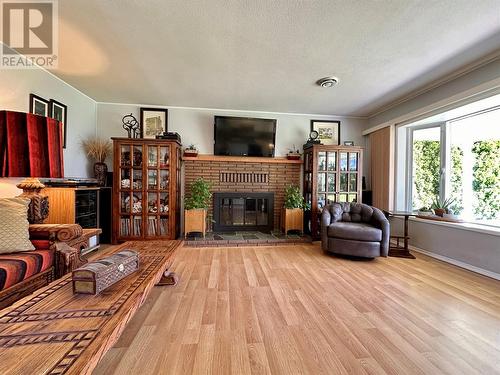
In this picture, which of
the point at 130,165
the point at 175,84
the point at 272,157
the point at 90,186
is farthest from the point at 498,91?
the point at 90,186

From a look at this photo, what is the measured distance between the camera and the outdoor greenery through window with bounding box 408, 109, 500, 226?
114 inches

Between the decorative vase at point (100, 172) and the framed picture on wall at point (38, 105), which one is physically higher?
the framed picture on wall at point (38, 105)

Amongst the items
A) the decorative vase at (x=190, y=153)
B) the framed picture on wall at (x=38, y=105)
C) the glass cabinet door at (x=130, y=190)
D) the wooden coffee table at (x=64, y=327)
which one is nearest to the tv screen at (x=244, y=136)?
the decorative vase at (x=190, y=153)

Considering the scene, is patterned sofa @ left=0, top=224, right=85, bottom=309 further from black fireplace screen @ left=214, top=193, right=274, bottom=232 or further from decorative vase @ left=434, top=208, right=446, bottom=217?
decorative vase @ left=434, top=208, right=446, bottom=217

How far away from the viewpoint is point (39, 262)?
1.67m

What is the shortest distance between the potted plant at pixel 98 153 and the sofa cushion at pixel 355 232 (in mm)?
3748

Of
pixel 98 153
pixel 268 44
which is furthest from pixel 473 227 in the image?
pixel 98 153

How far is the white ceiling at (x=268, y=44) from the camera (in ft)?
5.86

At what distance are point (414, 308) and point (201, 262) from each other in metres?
2.27

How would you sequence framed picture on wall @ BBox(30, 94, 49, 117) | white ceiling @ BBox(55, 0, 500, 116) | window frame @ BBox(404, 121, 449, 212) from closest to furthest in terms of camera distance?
white ceiling @ BBox(55, 0, 500, 116)
framed picture on wall @ BBox(30, 94, 49, 117)
window frame @ BBox(404, 121, 449, 212)

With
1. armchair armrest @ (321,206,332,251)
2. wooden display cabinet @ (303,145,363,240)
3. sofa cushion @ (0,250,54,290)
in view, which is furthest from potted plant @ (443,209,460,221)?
sofa cushion @ (0,250,54,290)

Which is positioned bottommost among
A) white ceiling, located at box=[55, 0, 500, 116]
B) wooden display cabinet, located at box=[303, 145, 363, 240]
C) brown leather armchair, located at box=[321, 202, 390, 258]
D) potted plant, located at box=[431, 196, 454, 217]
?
brown leather armchair, located at box=[321, 202, 390, 258]

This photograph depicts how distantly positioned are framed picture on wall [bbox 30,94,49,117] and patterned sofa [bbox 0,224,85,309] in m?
1.59

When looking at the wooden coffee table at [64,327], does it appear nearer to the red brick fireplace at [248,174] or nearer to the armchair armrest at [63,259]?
the armchair armrest at [63,259]
